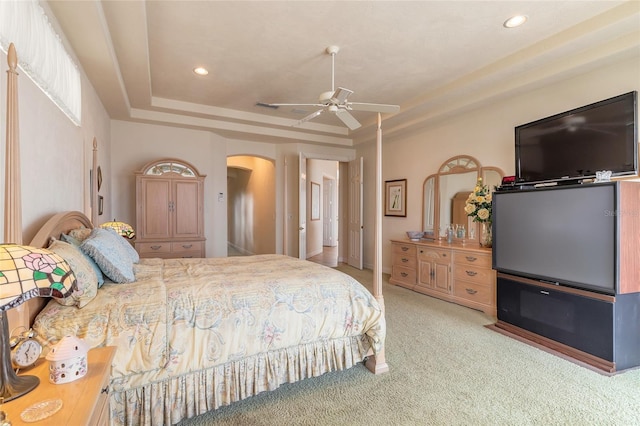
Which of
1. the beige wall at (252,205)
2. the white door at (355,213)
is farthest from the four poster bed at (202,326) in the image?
the beige wall at (252,205)

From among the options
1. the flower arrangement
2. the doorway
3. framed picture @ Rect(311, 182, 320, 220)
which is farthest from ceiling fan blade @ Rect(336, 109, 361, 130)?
framed picture @ Rect(311, 182, 320, 220)

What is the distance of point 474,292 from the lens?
12.8 ft

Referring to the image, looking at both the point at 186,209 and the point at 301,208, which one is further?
the point at 301,208

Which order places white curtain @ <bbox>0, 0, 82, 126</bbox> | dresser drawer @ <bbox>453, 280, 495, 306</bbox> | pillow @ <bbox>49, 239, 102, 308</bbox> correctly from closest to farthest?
white curtain @ <bbox>0, 0, 82, 126</bbox> → pillow @ <bbox>49, 239, 102, 308</bbox> → dresser drawer @ <bbox>453, 280, 495, 306</bbox>

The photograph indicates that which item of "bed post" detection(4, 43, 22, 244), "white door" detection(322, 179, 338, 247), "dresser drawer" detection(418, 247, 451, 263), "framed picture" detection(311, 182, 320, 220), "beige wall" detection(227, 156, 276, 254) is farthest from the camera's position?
"white door" detection(322, 179, 338, 247)

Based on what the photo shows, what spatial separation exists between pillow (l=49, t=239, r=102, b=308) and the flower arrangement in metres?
3.90

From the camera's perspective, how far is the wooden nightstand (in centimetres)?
87

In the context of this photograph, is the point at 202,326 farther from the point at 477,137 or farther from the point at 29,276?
the point at 477,137

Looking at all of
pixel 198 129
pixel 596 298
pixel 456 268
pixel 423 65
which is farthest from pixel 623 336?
pixel 198 129

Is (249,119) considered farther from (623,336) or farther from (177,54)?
(623,336)

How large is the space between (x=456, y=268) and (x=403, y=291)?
915mm

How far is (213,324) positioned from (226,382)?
0.37 m

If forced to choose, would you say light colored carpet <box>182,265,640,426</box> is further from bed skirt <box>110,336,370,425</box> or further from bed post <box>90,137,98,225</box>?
bed post <box>90,137,98,225</box>

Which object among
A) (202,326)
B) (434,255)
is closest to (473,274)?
(434,255)
